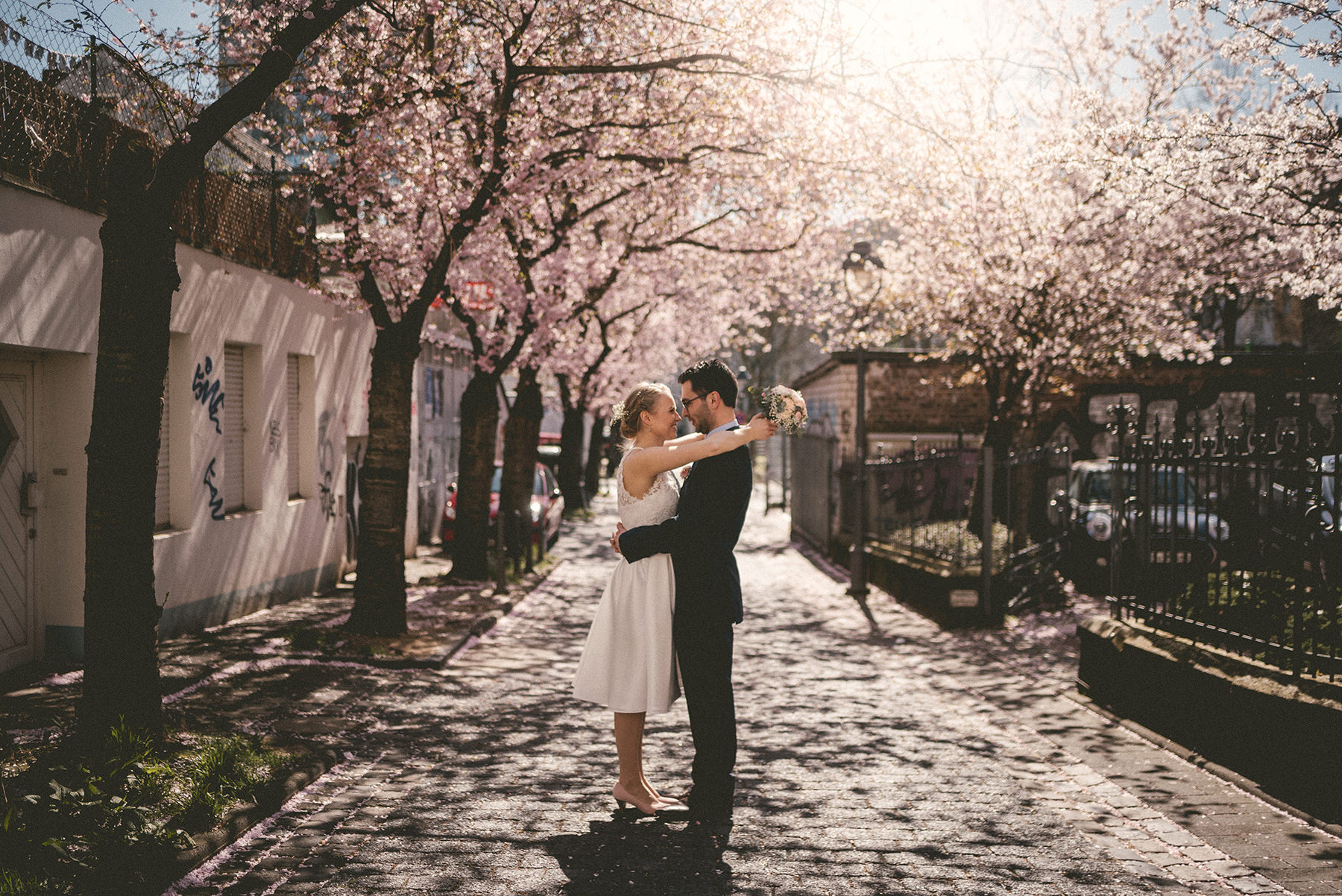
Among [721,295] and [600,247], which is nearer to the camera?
[600,247]

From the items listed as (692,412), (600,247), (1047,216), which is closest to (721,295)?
(600,247)

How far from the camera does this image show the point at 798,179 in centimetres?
1502

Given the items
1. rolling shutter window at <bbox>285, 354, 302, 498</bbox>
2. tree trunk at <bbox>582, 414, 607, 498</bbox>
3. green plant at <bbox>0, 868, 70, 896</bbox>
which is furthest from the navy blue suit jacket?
tree trunk at <bbox>582, 414, 607, 498</bbox>

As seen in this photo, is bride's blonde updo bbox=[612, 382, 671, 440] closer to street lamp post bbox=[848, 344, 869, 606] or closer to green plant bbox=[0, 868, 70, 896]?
green plant bbox=[0, 868, 70, 896]

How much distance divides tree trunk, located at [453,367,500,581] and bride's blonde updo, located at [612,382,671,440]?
32.0 ft

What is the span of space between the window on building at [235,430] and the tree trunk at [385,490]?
2601 millimetres

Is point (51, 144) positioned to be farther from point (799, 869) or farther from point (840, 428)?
point (840, 428)

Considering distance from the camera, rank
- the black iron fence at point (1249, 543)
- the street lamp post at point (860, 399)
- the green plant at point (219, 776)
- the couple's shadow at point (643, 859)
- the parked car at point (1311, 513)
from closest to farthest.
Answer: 1. the couple's shadow at point (643, 859)
2. the green plant at point (219, 776)
3. the parked car at point (1311, 513)
4. the black iron fence at point (1249, 543)
5. the street lamp post at point (860, 399)

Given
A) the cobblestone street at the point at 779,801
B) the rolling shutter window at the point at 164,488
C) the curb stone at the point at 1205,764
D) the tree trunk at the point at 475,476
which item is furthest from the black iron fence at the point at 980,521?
the rolling shutter window at the point at 164,488

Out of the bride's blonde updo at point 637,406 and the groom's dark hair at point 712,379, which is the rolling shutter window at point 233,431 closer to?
the bride's blonde updo at point 637,406

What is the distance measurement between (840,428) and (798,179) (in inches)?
469

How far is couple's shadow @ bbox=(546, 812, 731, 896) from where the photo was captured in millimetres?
4375

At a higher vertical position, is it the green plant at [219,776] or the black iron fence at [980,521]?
the black iron fence at [980,521]

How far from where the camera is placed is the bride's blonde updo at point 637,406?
5.27m
